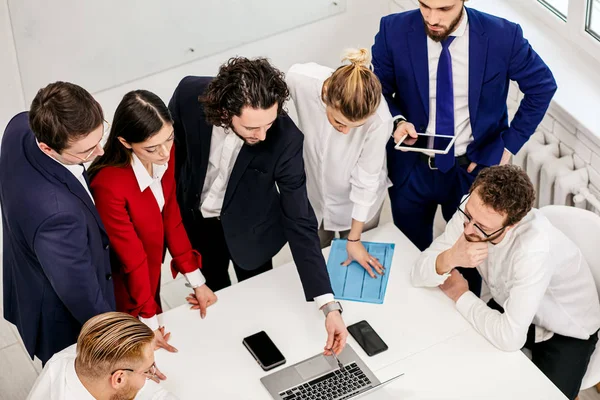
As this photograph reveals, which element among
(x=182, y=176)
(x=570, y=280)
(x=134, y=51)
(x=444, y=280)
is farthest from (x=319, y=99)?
(x=134, y=51)

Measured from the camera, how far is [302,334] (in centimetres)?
280

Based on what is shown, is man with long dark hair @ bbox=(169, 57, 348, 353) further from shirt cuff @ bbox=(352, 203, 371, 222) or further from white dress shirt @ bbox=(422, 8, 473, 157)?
white dress shirt @ bbox=(422, 8, 473, 157)

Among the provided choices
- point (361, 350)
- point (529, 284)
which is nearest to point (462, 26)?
point (529, 284)

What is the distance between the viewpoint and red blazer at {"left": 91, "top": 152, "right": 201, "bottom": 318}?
2551 mm

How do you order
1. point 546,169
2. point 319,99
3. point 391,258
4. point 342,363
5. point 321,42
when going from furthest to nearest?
1. point 321,42
2. point 546,169
3. point 391,258
4. point 319,99
5. point 342,363

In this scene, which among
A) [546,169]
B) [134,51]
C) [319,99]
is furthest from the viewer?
[134,51]

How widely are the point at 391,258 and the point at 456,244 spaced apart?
326 millimetres

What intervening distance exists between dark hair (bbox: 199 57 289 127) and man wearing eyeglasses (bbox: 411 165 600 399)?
0.71 m

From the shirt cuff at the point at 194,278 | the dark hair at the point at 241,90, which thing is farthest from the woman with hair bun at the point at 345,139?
the shirt cuff at the point at 194,278

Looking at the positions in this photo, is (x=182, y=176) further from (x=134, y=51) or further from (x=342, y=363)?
(x=134, y=51)

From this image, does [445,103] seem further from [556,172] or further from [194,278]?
[194,278]

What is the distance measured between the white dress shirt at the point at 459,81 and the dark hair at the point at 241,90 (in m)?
0.74

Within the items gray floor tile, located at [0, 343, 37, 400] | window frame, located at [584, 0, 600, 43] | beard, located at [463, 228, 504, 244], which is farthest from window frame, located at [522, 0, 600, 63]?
gray floor tile, located at [0, 343, 37, 400]

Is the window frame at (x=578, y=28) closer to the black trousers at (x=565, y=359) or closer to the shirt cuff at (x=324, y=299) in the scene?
the black trousers at (x=565, y=359)
